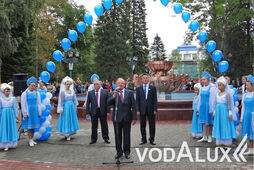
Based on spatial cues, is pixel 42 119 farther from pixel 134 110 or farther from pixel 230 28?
pixel 230 28

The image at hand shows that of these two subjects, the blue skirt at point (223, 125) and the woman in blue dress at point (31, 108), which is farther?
the woman in blue dress at point (31, 108)

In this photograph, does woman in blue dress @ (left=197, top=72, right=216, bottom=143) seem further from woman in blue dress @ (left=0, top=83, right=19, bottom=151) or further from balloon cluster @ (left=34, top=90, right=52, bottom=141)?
woman in blue dress @ (left=0, top=83, right=19, bottom=151)

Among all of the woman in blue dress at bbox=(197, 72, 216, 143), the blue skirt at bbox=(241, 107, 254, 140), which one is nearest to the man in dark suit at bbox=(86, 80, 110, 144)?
the woman in blue dress at bbox=(197, 72, 216, 143)

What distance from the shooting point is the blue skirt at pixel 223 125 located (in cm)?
658

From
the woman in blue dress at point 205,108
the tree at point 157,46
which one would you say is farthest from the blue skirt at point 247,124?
the tree at point 157,46

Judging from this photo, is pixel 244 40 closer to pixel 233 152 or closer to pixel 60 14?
pixel 60 14

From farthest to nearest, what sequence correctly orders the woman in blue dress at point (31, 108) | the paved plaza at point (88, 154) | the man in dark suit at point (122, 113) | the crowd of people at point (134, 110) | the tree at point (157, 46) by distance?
1. the tree at point (157, 46)
2. the woman in blue dress at point (31, 108)
3. the crowd of people at point (134, 110)
4. the man in dark suit at point (122, 113)
5. the paved plaza at point (88, 154)

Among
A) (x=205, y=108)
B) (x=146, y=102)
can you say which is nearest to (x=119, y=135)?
(x=146, y=102)

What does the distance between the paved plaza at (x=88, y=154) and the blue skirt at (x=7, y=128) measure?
10.1 inches

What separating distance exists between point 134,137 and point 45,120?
2.94 metres

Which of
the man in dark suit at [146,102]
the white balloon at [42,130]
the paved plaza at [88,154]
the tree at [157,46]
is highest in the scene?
the tree at [157,46]

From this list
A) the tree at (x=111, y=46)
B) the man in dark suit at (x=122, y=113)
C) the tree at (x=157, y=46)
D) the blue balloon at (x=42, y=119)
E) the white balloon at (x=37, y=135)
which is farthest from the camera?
the tree at (x=157, y=46)

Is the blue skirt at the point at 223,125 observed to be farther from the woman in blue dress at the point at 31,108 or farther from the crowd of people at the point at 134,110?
the woman in blue dress at the point at 31,108

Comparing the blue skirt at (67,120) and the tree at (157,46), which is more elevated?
the tree at (157,46)
